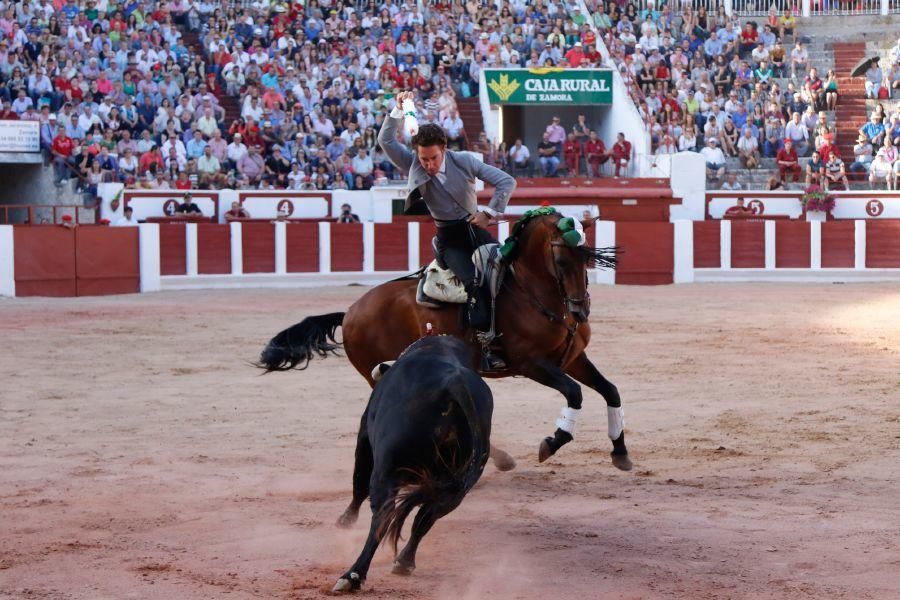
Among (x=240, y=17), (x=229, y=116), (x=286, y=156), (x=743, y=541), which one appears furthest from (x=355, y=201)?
(x=743, y=541)

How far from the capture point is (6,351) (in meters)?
11.4

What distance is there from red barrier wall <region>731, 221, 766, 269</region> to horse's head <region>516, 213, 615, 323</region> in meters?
15.2

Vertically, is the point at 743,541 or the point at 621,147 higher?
the point at 621,147

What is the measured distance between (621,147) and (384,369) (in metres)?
18.6

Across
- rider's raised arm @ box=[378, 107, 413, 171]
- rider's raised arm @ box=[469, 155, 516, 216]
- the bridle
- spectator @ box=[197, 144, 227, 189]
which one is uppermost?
spectator @ box=[197, 144, 227, 189]

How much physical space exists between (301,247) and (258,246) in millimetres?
657

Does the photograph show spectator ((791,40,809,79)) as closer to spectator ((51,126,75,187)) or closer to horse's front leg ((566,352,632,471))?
spectator ((51,126,75,187))

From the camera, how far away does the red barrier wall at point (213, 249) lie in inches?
763

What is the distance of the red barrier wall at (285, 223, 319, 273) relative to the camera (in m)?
20.0

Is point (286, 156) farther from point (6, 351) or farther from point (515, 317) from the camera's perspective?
point (515, 317)

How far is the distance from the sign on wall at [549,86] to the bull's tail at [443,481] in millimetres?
19801

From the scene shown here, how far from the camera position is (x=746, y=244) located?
20.8 meters

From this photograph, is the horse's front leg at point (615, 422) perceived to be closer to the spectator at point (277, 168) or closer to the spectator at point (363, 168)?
the spectator at point (277, 168)

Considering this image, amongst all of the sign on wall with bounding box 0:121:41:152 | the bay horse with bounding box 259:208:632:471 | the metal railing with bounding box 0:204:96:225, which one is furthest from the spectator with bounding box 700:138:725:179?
the bay horse with bounding box 259:208:632:471
